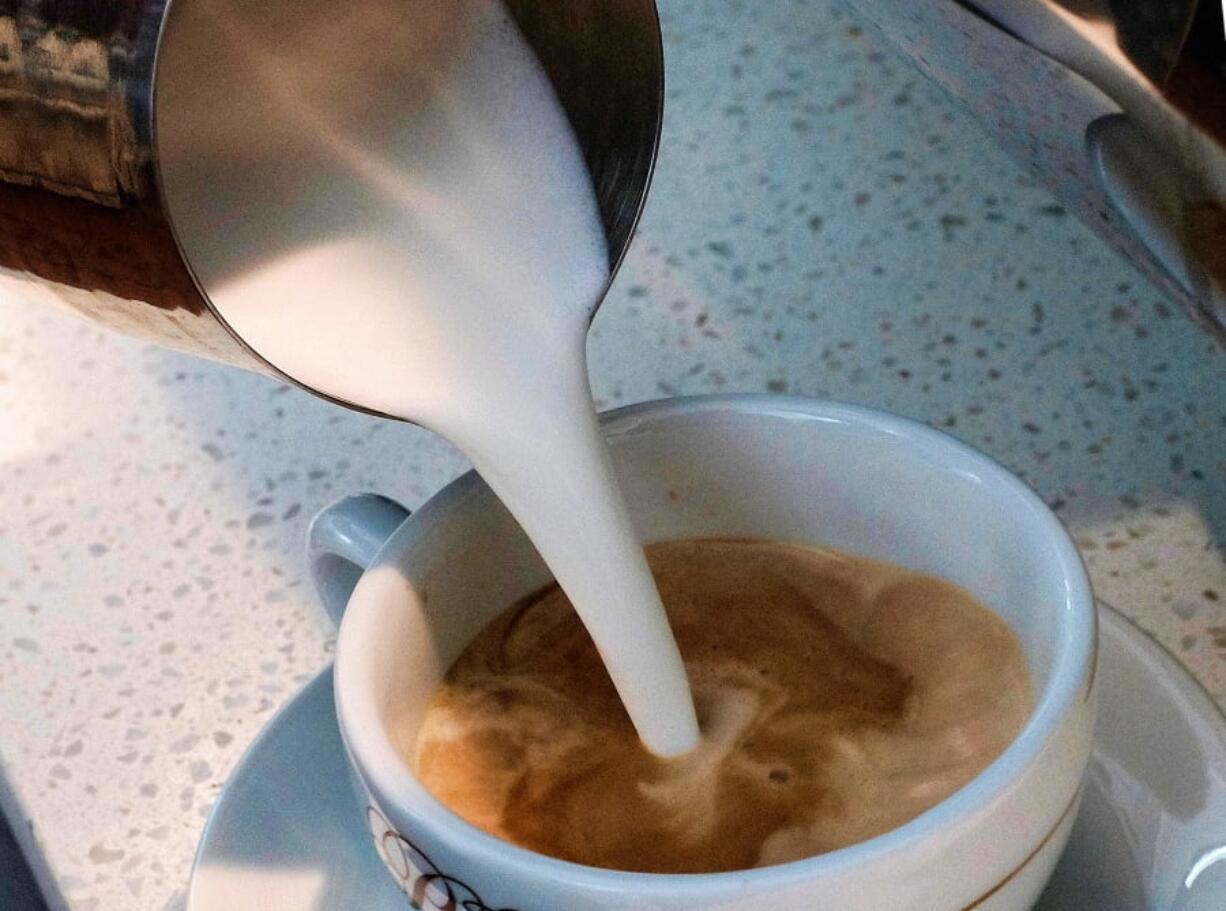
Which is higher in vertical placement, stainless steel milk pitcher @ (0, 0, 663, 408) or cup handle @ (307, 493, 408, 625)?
stainless steel milk pitcher @ (0, 0, 663, 408)

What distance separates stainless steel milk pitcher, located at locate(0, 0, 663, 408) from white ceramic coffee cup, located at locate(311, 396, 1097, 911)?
0.06 metres

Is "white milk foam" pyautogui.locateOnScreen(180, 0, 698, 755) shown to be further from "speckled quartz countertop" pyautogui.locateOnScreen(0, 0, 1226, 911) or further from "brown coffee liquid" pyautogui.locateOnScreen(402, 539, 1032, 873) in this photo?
"speckled quartz countertop" pyautogui.locateOnScreen(0, 0, 1226, 911)

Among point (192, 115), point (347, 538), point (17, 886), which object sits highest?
point (192, 115)

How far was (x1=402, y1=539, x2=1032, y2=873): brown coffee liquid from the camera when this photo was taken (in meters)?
0.40

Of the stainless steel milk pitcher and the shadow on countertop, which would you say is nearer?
the stainless steel milk pitcher

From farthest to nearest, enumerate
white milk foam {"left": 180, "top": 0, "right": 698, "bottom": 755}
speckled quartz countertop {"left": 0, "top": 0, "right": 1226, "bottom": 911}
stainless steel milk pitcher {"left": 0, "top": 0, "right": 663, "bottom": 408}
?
speckled quartz countertop {"left": 0, "top": 0, "right": 1226, "bottom": 911} → white milk foam {"left": 180, "top": 0, "right": 698, "bottom": 755} → stainless steel milk pitcher {"left": 0, "top": 0, "right": 663, "bottom": 408}

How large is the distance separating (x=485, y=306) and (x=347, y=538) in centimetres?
8

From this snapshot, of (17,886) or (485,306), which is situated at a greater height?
(485,306)

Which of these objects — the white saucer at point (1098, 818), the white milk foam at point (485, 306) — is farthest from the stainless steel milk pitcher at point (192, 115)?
the white saucer at point (1098, 818)

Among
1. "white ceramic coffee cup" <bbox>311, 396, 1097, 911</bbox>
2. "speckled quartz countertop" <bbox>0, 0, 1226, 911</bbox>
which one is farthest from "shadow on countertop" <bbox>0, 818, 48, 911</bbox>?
"white ceramic coffee cup" <bbox>311, 396, 1097, 911</bbox>

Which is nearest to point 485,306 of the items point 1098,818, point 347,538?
point 347,538

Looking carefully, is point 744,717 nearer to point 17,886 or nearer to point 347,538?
point 347,538

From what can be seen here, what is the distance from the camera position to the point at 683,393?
0.68m

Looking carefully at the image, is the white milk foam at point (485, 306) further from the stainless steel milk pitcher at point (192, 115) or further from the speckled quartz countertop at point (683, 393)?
the speckled quartz countertop at point (683, 393)
